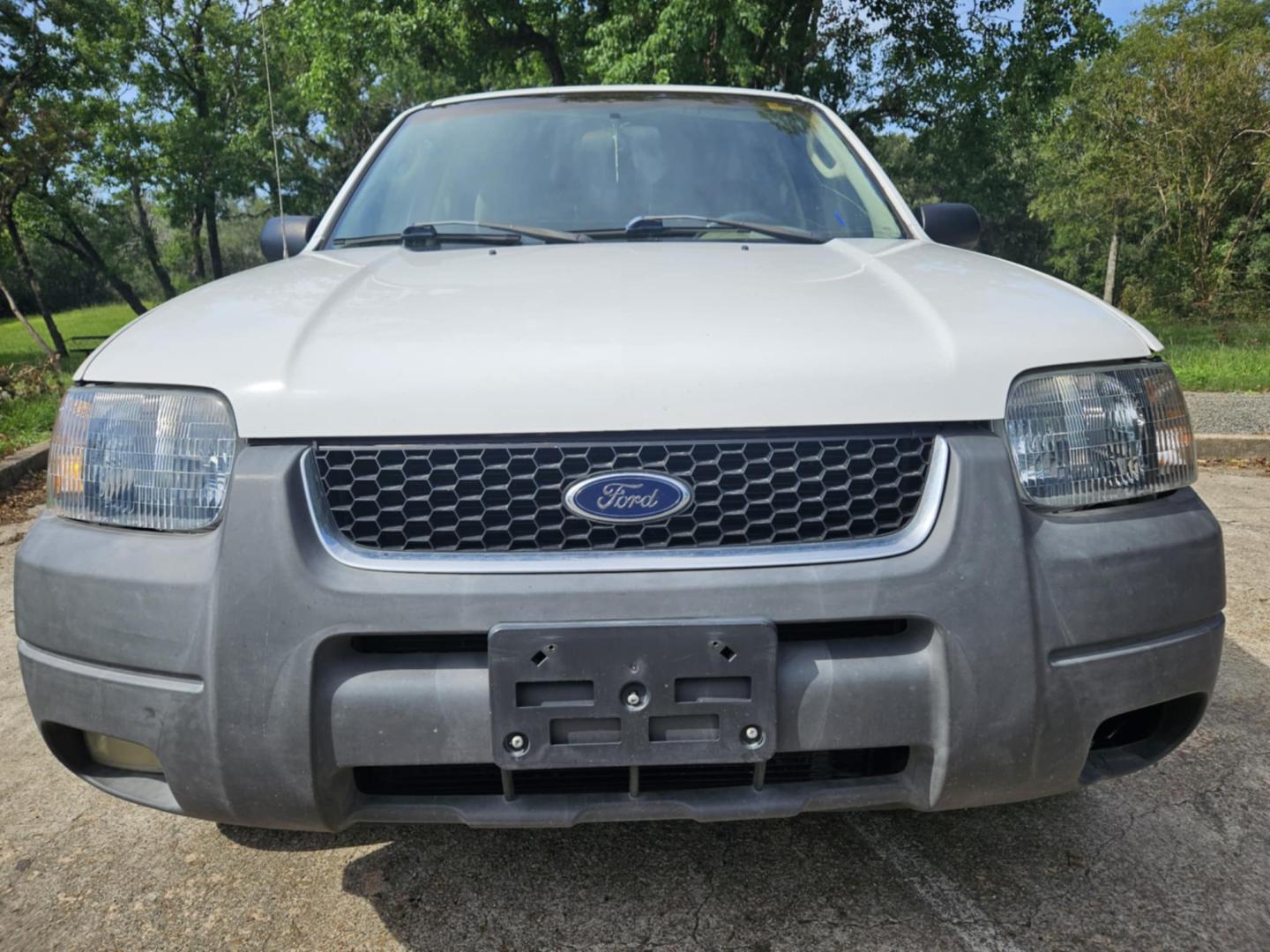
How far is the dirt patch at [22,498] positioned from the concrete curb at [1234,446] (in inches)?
280

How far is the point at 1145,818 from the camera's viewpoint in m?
2.14

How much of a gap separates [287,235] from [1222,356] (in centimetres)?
1083

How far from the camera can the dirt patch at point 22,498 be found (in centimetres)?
548

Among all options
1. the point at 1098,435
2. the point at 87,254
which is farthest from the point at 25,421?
the point at 87,254

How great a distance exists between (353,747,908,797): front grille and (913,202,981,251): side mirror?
1.67 metres

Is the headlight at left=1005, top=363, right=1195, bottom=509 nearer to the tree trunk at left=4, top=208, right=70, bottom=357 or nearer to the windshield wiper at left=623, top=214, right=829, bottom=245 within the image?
the windshield wiper at left=623, top=214, right=829, bottom=245

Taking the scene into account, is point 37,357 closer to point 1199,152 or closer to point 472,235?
point 472,235

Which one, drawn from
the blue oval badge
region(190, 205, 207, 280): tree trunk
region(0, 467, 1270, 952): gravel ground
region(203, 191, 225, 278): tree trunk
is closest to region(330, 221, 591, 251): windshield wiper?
the blue oval badge

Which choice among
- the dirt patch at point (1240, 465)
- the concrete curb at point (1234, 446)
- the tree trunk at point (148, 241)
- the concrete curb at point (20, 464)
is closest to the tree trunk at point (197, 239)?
the tree trunk at point (148, 241)

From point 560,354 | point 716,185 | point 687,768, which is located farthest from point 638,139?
point 687,768

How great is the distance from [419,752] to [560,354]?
63 centimetres

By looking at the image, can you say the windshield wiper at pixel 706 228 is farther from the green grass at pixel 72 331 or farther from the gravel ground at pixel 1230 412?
the green grass at pixel 72 331

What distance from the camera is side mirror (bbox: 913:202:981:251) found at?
2766mm

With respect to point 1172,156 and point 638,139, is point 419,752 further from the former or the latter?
point 1172,156
